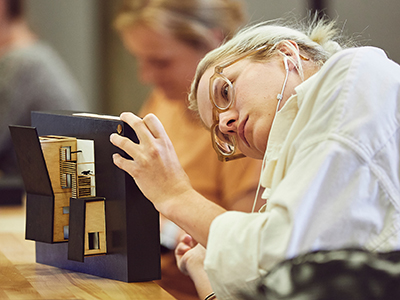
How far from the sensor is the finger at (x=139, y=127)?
964 millimetres

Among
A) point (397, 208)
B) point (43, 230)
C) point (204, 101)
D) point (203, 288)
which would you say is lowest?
point (203, 288)

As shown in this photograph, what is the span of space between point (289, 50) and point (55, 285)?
2.16 feet

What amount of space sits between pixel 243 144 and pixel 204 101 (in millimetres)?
126

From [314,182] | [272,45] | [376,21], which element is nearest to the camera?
[314,182]

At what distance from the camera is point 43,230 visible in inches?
41.4

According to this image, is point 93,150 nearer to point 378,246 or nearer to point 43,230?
point 43,230

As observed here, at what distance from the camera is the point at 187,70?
246 centimetres

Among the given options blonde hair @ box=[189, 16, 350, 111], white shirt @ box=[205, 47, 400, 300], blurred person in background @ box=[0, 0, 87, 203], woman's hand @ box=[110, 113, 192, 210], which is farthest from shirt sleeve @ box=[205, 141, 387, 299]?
blurred person in background @ box=[0, 0, 87, 203]

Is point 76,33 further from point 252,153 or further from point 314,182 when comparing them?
point 314,182

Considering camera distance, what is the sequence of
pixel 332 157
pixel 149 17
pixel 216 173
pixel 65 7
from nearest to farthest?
1. pixel 332 157
2. pixel 216 173
3. pixel 149 17
4. pixel 65 7

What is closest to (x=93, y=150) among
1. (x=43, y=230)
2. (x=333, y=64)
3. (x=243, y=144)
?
(x=43, y=230)

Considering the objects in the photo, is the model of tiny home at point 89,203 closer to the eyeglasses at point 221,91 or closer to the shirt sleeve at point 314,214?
the eyeglasses at point 221,91

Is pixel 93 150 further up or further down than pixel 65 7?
further down

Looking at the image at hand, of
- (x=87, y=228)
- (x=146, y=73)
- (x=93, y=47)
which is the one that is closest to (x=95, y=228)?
(x=87, y=228)
